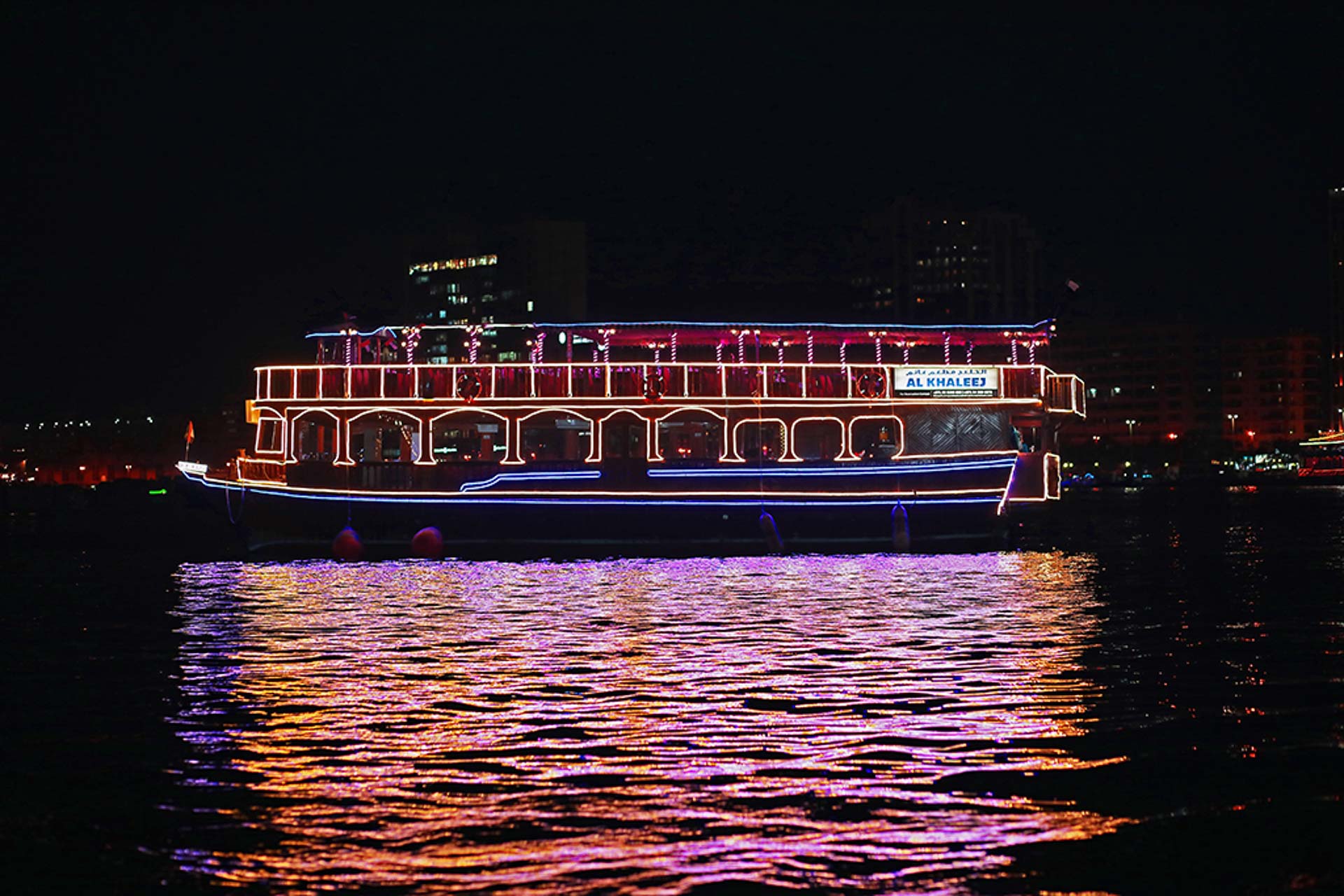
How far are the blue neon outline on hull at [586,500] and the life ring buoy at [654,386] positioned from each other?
2904mm

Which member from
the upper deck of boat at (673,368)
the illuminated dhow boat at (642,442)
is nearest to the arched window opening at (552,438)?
the illuminated dhow boat at (642,442)

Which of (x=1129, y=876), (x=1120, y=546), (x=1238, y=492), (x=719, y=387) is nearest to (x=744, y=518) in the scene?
(x=719, y=387)

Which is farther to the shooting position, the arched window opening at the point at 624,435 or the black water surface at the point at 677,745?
the arched window opening at the point at 624,435

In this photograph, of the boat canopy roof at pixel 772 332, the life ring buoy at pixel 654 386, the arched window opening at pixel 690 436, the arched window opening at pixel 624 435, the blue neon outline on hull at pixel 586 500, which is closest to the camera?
the blue neon outline on hull at pixel 586 500

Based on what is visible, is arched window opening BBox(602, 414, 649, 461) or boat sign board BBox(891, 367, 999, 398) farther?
boat sign board BBox(891, 367, 999, 398)

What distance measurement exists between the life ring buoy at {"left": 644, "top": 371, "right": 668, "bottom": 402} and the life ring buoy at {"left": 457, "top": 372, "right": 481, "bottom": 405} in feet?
15.4

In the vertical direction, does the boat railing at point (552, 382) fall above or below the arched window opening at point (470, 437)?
above

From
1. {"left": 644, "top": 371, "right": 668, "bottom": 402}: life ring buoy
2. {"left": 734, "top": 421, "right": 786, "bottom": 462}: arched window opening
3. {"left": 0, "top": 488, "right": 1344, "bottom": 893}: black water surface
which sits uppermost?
{"left": 644, "top": 371, "right": 668, "bottom": 402}: life ring buoy

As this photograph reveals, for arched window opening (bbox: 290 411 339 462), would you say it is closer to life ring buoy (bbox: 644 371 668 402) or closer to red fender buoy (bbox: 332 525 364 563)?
red fender buoy (bbox: 332 525 364 563)

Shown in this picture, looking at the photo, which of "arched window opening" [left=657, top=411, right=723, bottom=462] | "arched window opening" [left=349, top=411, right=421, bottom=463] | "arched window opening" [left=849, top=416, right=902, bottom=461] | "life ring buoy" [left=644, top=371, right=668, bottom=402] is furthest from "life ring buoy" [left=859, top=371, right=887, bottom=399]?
"arched window opening" [left=349, top=411, right=421, bottom=463]

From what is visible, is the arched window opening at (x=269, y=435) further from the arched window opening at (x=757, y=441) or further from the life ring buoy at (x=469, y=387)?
the arched window opening at (x=757, y=441)

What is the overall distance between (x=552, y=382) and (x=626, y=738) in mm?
30500

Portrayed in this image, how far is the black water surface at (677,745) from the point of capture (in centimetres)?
1171

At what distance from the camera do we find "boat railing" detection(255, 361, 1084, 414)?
46344mm
